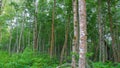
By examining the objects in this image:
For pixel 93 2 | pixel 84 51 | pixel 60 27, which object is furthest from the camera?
pixel 60 27

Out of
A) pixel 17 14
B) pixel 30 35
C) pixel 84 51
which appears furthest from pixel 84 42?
pixel 30 35

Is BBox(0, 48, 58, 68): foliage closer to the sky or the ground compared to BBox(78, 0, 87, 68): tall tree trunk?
closer to the ground

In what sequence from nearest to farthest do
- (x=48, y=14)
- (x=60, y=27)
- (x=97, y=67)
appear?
(x=97, y=67), (x=48, y=14), (x=60, y=27)

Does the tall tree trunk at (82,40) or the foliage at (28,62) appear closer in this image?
the tall tree trunk at (82,40)

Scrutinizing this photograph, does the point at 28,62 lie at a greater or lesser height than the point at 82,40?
lesser

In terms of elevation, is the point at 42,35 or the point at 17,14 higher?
the point at 17,14

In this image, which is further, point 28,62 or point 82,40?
point 28,62

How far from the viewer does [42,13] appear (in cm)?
2719

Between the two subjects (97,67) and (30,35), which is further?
(30,35)

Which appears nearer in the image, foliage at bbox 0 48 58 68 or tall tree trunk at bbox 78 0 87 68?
tall tree trunk at bbox 78 0 87 68

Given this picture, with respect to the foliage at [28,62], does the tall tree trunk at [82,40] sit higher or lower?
higher

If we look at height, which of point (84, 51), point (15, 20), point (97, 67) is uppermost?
point (15, 20)

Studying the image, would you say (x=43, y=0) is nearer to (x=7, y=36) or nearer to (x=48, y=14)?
(x=48, y=14)

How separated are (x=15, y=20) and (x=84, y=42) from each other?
29444 millimetres
